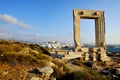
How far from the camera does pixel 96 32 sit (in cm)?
2464

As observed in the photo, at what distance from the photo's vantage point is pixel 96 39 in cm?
2475

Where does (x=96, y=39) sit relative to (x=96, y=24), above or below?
below

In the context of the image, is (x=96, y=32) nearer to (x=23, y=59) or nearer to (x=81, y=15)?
(x=81, y=15)

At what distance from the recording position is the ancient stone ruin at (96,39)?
21.7m

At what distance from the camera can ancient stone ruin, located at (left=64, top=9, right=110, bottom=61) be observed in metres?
21.7

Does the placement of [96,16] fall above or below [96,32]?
above

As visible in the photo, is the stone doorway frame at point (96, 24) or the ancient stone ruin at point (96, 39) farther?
the stone doorway frame at point (96, 24)

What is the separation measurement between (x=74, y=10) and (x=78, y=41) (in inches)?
142

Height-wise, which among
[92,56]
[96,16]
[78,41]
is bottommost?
[92,56]

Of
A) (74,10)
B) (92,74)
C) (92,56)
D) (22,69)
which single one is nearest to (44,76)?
(22,69)

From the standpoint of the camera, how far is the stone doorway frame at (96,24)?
75.0 ft

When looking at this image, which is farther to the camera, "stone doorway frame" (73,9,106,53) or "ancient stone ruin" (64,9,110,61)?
"stone doorway frame" (73,9,106,53)

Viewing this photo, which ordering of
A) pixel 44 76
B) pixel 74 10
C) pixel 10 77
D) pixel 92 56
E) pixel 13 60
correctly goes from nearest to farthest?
pixel 10 77, pixel 44 76, pixel 13 60, pixel 92 56, pixel 74 10

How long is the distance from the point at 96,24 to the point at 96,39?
1.85 m
